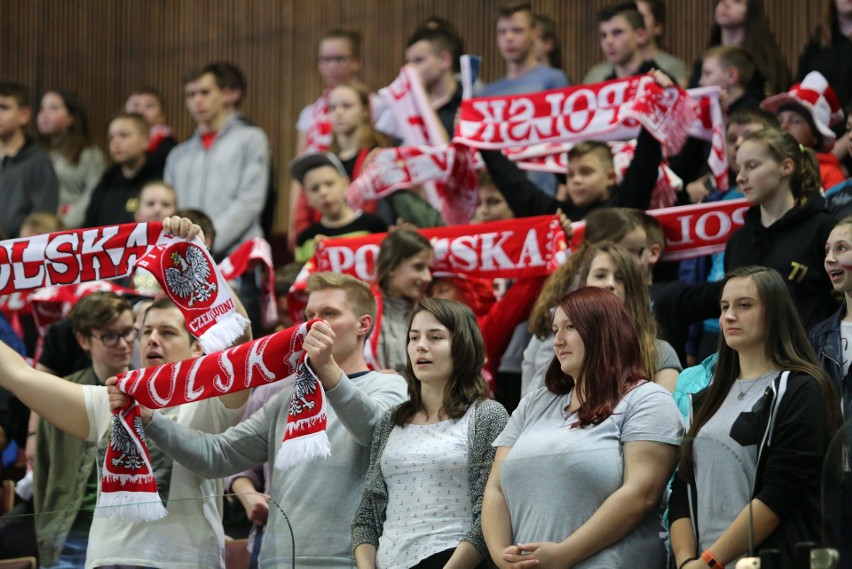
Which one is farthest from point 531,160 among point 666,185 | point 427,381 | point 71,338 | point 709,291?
point 427,381

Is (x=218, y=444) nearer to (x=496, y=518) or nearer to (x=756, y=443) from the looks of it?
(x=496, y=518)

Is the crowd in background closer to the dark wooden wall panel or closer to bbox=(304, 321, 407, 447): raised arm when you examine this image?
bbox=(304, 321, 407, 447): raised arm

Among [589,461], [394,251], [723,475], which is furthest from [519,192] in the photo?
[723,475]

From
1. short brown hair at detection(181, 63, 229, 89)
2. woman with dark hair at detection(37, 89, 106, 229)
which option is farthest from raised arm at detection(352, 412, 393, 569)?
woman with dark hair at detection(37, 89, 106, 229)

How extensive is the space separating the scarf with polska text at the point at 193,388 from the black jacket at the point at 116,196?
3.84 meters

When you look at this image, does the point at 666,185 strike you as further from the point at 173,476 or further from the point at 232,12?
the point at 232,12

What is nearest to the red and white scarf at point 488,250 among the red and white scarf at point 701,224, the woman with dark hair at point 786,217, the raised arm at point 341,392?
the red and white scarf at point 701,224

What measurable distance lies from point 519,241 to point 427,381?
5.67 feet

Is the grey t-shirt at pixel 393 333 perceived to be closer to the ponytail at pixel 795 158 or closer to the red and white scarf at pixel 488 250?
the red and white scarf at pixel 488 250

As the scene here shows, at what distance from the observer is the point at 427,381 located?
418 centimetres

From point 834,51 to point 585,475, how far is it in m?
3.64

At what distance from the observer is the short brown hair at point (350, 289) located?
4527mm

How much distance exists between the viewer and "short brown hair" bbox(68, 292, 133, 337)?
5141 millimetres

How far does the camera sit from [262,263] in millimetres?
6531
